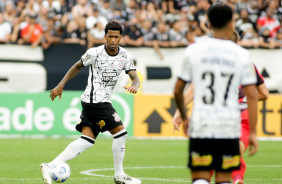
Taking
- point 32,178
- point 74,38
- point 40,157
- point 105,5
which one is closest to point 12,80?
point 74,38

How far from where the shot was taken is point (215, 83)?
5426 mm

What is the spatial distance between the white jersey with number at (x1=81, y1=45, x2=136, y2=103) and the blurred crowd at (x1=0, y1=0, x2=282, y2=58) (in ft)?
34.0

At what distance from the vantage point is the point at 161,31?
20.4 m

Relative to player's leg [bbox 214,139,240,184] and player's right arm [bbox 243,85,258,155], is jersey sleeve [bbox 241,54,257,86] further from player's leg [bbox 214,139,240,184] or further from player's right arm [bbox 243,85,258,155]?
player's leg [bbox 214,139,240,184]

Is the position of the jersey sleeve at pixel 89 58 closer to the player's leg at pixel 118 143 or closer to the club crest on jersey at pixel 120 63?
the club crest on jersey at pixel 120 63

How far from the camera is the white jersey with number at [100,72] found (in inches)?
363

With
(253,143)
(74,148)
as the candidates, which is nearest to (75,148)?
(74,148)

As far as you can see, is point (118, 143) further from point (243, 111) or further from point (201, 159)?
point (201, 159)

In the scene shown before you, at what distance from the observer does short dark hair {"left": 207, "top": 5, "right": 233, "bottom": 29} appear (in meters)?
5.50

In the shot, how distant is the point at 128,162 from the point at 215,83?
24.9 ft

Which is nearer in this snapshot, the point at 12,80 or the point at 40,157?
the point at 40,157

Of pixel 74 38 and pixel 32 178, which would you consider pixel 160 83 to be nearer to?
pixel 74 38

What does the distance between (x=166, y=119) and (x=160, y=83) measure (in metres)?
1.73

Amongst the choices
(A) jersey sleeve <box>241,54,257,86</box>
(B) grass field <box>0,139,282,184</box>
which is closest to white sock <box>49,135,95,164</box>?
(B) grass field <box>0,139,282,184</box>
